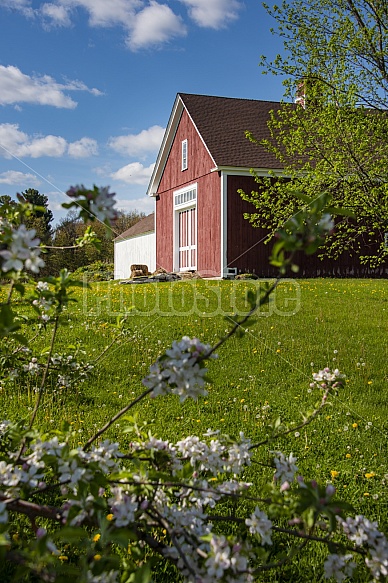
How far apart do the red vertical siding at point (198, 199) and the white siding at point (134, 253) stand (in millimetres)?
2205

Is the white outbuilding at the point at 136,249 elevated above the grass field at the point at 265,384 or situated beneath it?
elevated above

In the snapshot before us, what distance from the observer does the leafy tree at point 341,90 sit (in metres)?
7.98

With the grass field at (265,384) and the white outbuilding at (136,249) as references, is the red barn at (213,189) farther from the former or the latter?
the grass field at (265,384)

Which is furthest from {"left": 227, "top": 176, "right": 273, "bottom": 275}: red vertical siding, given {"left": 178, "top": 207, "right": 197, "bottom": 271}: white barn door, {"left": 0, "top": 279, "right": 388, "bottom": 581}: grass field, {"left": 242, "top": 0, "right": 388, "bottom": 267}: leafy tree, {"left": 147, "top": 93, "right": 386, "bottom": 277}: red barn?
{"left": 242, "top": 0, "right": 388, "bottom": 267}: leafy tree

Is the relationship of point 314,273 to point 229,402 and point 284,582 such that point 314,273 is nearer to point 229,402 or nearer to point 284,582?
point 229,402

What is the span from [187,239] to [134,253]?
8519 millimetres

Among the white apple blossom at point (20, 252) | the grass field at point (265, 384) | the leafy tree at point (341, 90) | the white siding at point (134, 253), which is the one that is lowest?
the grass field at point (265, 384)

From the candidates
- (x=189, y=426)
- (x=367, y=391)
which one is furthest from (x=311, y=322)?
(x=189, y=426)

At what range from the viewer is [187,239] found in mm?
18766

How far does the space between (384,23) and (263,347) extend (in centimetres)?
608

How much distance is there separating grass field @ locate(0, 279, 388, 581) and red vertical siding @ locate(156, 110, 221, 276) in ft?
24.3

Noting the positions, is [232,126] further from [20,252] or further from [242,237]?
[20,252]

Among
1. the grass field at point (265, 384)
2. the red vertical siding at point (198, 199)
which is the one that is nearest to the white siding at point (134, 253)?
the red vertical siding at point (198, 199)

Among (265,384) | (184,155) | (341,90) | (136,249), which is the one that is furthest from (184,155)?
(265,384)
